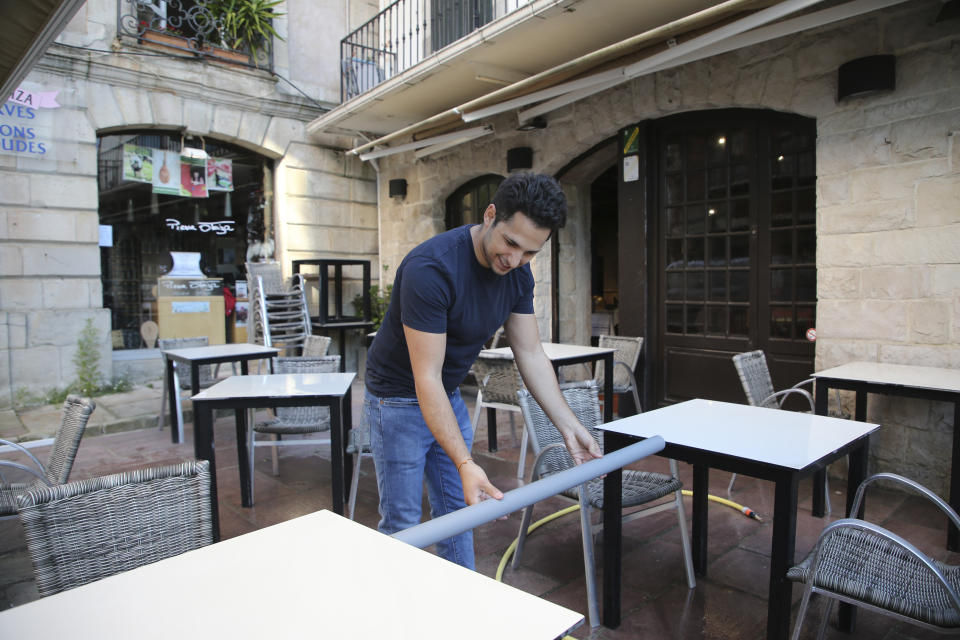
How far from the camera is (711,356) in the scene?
5484 mm

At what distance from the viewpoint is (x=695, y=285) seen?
18.3 feet

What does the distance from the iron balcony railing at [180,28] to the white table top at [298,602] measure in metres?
7.98

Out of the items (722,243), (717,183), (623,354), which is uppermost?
(717,183)

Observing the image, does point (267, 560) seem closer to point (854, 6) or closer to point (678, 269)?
point (854, 6)

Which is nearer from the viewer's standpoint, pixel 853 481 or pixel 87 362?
pixel 853 481

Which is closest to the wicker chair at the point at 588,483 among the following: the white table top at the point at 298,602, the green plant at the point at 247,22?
the white table top at the point at 298,602

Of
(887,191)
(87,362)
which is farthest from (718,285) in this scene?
(87,362)

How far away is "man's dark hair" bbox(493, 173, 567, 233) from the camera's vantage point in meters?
1.79

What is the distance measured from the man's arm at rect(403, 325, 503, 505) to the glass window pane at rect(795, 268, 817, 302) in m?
3.97

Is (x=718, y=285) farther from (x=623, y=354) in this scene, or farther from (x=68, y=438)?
(x=68, y=438)

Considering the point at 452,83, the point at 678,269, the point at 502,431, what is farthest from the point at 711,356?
the point at 452,83

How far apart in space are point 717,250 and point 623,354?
48.4 inches

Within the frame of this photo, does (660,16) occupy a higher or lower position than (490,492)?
higher

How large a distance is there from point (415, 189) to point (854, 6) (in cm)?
578
